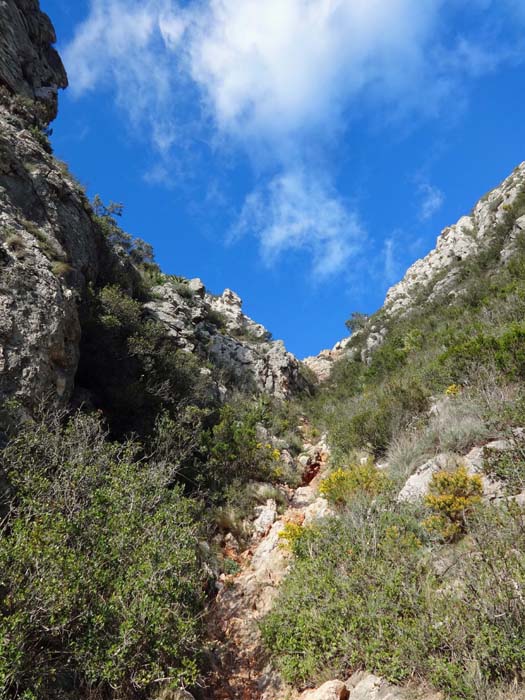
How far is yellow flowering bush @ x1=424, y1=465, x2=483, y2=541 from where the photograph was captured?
4945mm

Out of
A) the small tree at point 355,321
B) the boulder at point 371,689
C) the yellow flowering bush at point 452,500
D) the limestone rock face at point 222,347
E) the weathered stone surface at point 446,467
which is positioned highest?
the small tree at point 355,321

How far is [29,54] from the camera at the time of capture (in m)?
18.2

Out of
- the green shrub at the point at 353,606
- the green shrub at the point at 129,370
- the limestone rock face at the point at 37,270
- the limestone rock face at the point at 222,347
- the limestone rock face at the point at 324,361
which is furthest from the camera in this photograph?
the limestone rock face at the point at 324,361

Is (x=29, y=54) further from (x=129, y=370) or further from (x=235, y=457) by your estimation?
(x=235, y=457)

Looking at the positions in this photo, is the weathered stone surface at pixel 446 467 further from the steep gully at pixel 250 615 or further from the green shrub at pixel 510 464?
the steep gully at pixel 250 615

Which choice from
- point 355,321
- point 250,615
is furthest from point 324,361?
point 250,615

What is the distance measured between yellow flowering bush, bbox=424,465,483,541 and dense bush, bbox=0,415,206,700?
3.14 meters

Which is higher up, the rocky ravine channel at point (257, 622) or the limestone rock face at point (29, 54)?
the limestone rock face at point (29, 54)

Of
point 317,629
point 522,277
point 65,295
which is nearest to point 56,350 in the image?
point 65,295

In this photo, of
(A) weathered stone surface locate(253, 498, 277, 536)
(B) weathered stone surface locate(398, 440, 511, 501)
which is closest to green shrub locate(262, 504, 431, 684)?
(B) weathered stone surface locate(398, 440, 511, 501)

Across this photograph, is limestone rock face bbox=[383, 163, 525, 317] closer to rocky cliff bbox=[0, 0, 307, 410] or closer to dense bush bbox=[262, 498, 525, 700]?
rocky cliff bbox=[0, 0, 307, 410]

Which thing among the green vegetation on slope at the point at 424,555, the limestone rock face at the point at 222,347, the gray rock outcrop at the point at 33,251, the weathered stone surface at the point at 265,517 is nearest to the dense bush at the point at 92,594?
the green vegetation on slope at the point at 424,555

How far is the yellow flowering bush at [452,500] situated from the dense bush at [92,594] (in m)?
3.14

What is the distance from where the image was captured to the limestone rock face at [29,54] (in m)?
16.5
